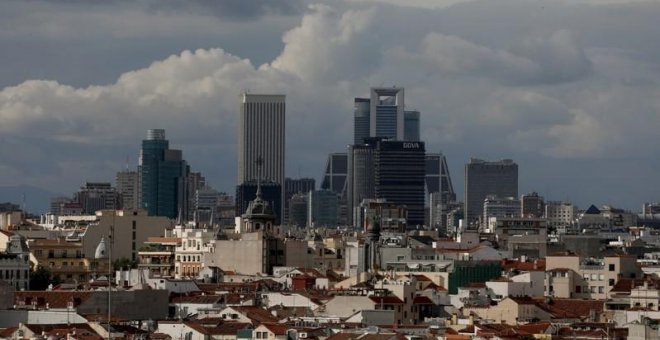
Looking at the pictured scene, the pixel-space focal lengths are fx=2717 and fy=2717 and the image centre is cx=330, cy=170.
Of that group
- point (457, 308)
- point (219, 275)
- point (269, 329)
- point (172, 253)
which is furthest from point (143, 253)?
point (269, 329)

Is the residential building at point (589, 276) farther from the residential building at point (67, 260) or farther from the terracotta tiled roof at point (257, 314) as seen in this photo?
the residential building at point (67, 260)

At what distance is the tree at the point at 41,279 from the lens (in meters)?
139

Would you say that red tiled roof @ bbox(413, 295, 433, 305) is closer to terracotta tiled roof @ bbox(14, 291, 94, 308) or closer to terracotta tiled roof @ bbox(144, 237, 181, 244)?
terracotta tiled roof @ bbox(14, 291, 94, 308)

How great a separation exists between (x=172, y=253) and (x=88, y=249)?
9973 millimetres

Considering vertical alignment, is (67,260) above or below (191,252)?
below

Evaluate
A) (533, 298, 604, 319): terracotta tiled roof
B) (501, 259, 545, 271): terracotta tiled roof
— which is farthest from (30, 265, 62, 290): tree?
(533, 298, 604, 319): terracotta tiled roof

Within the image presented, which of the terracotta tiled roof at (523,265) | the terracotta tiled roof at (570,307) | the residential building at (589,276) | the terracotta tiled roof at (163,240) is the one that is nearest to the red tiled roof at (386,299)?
the terracotta tiled roof at (570,307)

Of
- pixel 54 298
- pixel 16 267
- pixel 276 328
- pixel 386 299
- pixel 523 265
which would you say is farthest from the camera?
pixel 523 265

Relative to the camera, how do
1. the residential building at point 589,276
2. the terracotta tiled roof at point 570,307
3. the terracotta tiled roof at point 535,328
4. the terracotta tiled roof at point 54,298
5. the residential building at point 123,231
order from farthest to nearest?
the residential building at point 123,231
the residential building at point 589,276
the terracotta tiled roof at point 570,307
the terracotta tiled roof at point 54,298
the terracotta tiled roof at point 535,328

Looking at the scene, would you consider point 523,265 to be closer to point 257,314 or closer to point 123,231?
point 123,231

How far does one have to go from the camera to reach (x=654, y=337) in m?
91.6

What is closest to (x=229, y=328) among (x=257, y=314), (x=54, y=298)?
(x=257, y=314)

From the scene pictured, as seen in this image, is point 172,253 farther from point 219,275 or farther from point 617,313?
point 617,313

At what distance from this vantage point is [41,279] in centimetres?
14250
